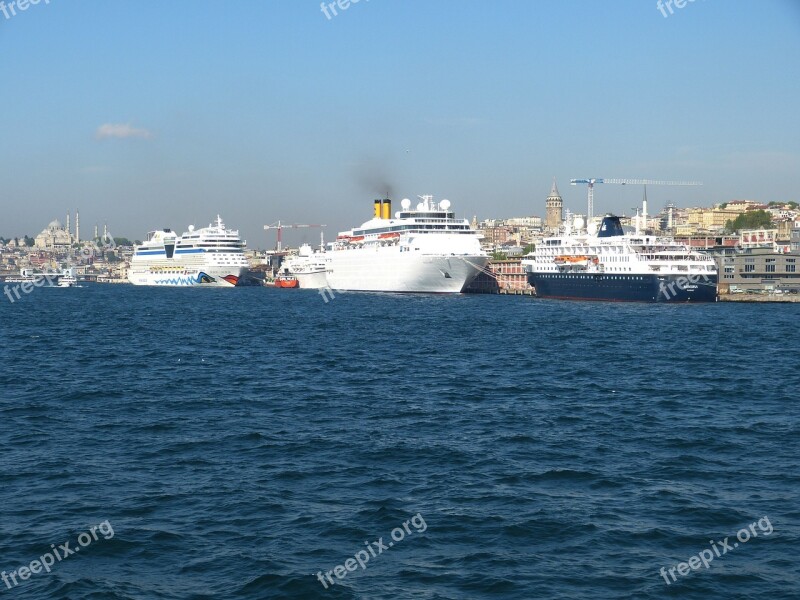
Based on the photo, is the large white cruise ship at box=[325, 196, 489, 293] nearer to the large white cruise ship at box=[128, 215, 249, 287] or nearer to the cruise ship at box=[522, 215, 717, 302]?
the cruise ship at box=[522, 215, 717, 302]

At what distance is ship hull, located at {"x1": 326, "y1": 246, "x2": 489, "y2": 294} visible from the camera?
112625mm

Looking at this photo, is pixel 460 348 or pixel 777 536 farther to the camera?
pixel 460 348

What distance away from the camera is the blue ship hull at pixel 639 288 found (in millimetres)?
93812

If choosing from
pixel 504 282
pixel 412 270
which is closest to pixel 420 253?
pixel 412 270

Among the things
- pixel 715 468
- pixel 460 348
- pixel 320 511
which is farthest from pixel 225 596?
pixel 460 348

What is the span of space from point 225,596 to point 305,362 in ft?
91.7

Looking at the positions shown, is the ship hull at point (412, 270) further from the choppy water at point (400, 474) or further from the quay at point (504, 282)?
the choppy water at point (400, 474)

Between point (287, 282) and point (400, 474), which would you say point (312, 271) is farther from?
point (400, 474)

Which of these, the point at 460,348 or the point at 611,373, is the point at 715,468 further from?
the point at 460,348

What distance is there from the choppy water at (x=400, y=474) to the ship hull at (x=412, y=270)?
6896 centimetres

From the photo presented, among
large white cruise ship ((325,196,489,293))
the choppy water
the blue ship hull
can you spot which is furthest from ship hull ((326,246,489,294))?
the choppy water

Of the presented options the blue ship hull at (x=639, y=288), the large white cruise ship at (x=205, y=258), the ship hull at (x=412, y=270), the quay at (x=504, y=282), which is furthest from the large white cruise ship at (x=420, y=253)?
the large white cruise ship at (x=205, y=258)

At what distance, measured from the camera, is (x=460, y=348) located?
48531mm

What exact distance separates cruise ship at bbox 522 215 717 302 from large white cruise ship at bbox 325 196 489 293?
447 inches
